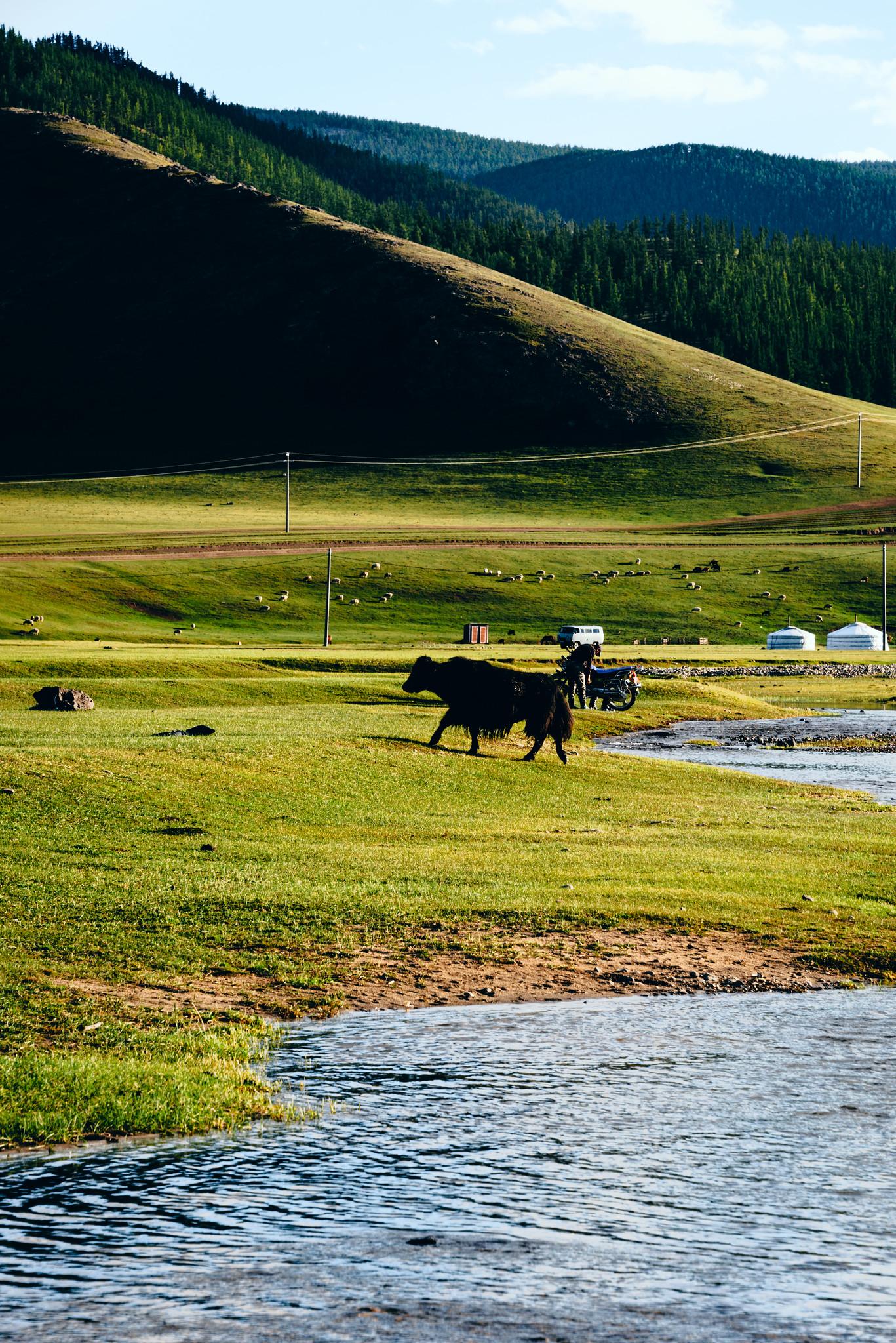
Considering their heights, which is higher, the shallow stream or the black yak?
the black yak

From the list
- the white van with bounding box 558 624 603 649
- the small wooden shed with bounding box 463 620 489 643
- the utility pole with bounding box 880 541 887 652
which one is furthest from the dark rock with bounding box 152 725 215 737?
the utility pole with bounding box 880 541 887 652

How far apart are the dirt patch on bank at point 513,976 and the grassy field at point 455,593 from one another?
249 feet

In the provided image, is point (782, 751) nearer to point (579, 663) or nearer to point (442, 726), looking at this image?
point (579, 663)

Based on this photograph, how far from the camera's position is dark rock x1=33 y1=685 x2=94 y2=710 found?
42.4 m

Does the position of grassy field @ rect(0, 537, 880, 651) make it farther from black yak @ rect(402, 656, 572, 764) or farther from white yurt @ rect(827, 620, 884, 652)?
black yak @ rect(402, 656, 572, 764)

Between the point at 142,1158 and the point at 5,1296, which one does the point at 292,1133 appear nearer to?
the point at 142,1158

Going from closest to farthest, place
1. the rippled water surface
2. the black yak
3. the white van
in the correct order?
the rippled water surface
the black yak
the white van

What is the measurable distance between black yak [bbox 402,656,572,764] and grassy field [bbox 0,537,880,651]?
55974 mm

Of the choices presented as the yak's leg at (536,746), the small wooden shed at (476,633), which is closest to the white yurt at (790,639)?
the small wooden shed at (476,633)

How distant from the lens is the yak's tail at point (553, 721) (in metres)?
37.9

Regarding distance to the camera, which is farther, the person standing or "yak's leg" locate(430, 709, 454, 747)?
the person standing

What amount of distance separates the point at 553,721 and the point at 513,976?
69.9 ft

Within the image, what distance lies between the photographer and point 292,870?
2233 cm

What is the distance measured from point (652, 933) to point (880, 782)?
904 inches
